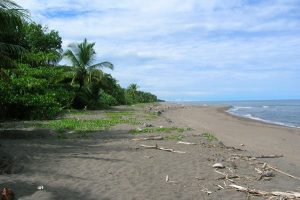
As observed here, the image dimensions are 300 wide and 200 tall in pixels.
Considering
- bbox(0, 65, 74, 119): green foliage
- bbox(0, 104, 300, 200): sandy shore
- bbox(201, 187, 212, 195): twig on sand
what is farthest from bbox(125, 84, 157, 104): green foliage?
bbox(201, 187, 212, 195): twig on sand

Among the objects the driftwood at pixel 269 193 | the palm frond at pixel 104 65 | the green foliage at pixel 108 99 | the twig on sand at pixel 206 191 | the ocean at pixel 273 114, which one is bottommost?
the twig on sand at pixel 206 191

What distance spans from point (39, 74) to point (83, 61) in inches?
341

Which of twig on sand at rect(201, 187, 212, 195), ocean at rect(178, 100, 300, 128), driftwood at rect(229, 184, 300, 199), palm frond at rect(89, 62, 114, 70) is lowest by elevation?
twig on sand at rect(201, 187, 212, 195)

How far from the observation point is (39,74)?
2441 cm

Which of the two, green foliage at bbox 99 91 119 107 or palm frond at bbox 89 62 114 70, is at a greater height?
palm frond at bbox 89 62 114 70

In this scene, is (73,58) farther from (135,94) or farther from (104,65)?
(135,94)

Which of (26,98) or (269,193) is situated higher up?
(26,98)

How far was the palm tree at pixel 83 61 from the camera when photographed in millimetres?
32750

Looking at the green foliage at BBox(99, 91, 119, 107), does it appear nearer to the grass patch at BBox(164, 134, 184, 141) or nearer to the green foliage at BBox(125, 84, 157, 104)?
the green foliage at BBox(125, 84, 157, 104)

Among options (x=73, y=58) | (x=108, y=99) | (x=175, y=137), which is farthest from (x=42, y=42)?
(x=175, y=137)

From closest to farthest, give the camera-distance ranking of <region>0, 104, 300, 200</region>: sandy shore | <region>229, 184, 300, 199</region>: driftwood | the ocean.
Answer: <region>229, 184, 300, 199</region>: driftwood, <region>0, 104, 300, 200</region>: sandy shore, the ocean

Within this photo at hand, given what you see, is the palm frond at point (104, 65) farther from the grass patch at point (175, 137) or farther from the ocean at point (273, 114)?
the grass patch at point (175, 137)

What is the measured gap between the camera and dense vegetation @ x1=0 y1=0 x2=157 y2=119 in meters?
14.0

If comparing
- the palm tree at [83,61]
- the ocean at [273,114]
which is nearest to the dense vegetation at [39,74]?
the palm tree at [83,61]
